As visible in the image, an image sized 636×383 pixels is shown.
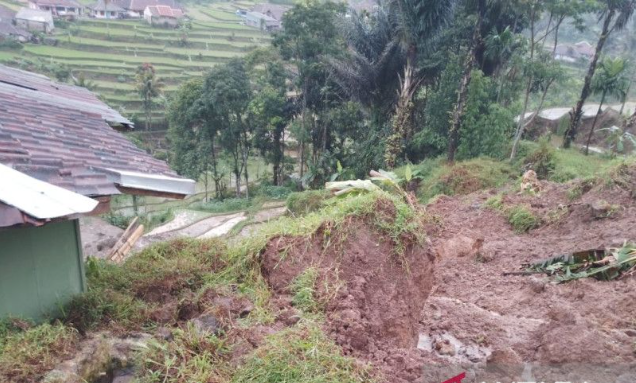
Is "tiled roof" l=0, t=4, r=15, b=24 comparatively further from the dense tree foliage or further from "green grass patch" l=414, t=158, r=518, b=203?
"green grass patch" l=414, t=158, r=518, b=203

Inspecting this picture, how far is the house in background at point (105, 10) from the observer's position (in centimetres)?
5219

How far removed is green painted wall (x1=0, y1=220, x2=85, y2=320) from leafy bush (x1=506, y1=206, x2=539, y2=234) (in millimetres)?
7854

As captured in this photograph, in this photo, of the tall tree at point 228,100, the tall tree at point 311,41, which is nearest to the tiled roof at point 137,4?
the tall tree at point 228,100

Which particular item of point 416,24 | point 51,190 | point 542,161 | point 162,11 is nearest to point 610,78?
point 542,161

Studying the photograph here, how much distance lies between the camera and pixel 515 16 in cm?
1697

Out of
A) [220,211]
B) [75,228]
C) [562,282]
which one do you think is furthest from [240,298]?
[220,211]

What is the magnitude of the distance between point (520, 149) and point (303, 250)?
16.6 meters

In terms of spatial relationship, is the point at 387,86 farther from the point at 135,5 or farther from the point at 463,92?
the point at 135,5

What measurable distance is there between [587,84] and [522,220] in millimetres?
13005

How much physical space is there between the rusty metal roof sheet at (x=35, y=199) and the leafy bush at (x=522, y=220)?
8.09 meters

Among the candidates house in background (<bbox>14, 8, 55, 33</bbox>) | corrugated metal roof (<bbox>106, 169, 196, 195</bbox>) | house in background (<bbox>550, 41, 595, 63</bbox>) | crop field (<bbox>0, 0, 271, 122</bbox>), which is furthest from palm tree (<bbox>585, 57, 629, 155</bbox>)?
house in background (<bbox>14, 8, 55, 33</bbox>)

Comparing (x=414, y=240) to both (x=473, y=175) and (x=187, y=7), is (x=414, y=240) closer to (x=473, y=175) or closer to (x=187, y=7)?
(x=473, y=175)

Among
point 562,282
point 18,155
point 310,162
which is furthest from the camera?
point 310,162

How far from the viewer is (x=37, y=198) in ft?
8.59
